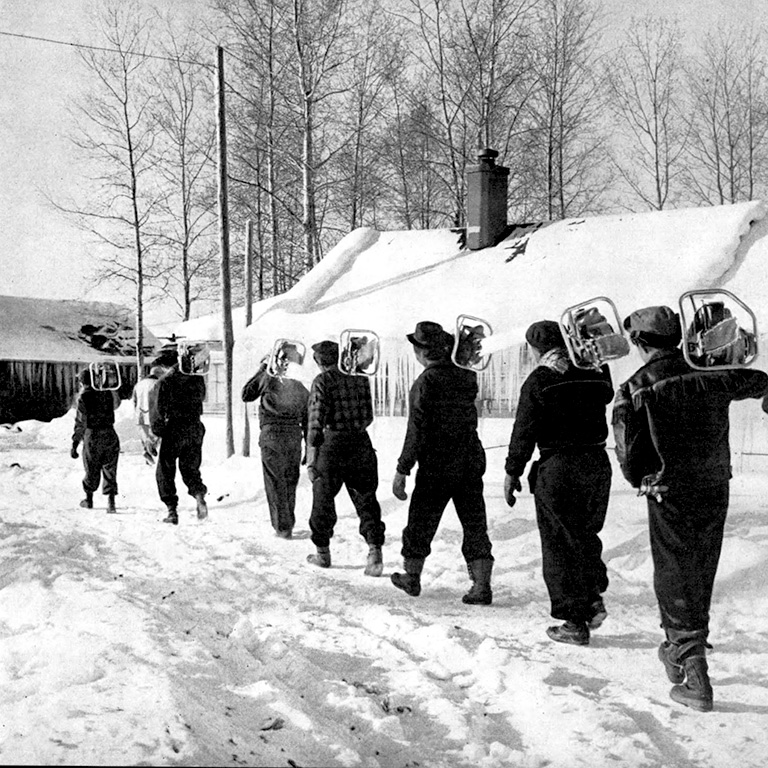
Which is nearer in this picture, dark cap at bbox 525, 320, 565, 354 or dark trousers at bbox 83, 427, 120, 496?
dark cap at bbox 525, 320, 565, 354

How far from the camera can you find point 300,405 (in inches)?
322

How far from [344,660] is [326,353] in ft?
9.78

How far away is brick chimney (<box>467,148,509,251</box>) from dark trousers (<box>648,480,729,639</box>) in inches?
454

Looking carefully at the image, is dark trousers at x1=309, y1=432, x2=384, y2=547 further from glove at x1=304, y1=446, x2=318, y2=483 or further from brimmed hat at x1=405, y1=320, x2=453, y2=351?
brimmed hat at x1=405, y1=320, x2=453, y2=351

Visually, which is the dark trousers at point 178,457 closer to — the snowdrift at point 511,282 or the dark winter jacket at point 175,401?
the dark winter jacket at point 175,401

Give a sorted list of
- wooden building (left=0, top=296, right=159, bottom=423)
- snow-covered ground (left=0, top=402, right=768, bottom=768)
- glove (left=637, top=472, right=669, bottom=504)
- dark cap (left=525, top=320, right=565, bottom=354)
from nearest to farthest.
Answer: snow-covered ground (left=0, top=402, right=768, bottom=768) < glove (left=637, top=472, right=669, bottom=504) < dark cap (left=525, top=320, right=565, bottom=354) < wooden building (left=0, top=296, right=159, bottom=423)

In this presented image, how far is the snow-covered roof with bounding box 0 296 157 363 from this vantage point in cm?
3012

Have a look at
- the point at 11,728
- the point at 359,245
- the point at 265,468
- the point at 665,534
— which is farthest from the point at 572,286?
the point at 11,728

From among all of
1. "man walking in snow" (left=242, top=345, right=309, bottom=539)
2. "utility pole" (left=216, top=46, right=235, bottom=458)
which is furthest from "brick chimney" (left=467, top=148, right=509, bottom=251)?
"man walking in snow" (left=242, top=345, right=309, bottom=539)

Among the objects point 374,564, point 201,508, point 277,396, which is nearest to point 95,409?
point 201,508

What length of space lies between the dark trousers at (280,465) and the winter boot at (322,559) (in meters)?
1.36

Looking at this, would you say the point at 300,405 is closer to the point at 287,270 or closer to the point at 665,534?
the point at 665,534

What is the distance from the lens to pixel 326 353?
22.0ft

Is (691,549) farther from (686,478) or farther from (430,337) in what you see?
(430,337)
